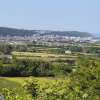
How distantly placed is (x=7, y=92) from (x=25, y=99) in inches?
28.2

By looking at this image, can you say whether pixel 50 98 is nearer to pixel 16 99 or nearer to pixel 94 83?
pixel 16 99

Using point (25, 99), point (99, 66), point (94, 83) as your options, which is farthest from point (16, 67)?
point (25, 99)

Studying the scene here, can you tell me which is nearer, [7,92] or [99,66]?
[7,92]

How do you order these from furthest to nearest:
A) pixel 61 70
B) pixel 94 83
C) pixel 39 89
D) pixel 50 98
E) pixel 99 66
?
1. pixel 61 70
2. pixel 99 66
3. pixel 94 83
4. pixel 39 89
5. pixel 50 98

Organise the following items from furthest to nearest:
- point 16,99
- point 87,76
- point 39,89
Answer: point 87,76 < point 39,89 < point 16,99

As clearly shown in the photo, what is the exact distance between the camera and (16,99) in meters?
15.0

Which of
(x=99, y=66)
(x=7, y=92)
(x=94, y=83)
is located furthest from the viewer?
(x=99, y=66)

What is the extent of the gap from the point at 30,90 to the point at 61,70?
46.2m

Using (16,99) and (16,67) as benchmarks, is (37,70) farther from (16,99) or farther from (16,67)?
(16,99)

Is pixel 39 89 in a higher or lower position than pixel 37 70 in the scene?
Answer: higher

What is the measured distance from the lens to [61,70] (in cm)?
6781

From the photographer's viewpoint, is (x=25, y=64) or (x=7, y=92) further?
(x=25, y=64)

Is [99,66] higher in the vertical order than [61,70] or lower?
higher

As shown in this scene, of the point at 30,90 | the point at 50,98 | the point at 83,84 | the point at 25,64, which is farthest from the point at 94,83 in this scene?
the point at 25,64
